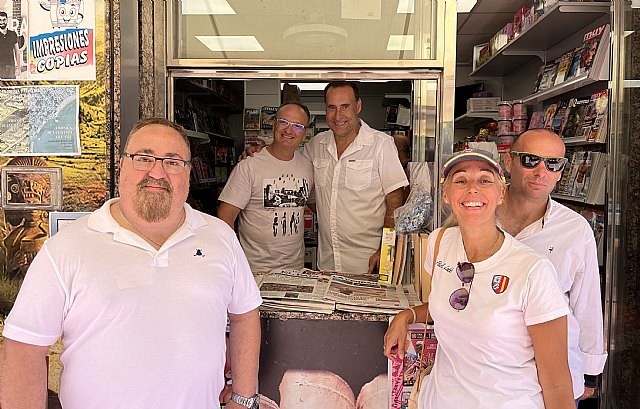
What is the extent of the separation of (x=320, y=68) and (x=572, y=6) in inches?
84.7

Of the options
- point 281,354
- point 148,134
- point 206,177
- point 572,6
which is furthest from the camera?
point 206,177

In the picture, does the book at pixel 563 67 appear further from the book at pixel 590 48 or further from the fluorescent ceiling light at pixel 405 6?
the fluorescent ceiling light at pixel 405 6

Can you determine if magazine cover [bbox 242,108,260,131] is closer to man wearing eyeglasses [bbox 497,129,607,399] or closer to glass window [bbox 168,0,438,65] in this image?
glass window [bbox 168,0,438,65]

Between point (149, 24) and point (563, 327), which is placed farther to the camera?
point (149, 24)

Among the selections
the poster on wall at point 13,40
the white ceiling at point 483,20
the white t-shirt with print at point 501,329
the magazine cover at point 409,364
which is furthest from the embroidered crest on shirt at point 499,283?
the white ceiling at point 483,20

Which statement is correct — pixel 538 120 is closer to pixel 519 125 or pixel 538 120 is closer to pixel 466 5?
pixel 519 125

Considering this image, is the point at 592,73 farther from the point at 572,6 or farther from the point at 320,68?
the point at 320,68

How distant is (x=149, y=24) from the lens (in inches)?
111

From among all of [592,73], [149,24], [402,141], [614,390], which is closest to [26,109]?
[149,24]

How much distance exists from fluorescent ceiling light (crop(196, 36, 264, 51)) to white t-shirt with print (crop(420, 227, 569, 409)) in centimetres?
173

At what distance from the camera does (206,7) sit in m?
2.96

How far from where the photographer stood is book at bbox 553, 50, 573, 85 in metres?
4.15

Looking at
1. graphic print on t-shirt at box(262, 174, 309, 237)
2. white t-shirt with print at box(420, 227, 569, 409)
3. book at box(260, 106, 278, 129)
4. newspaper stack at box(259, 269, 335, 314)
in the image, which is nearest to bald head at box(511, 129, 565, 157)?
white t-shirt with print at box(420, 227, 569, 409)

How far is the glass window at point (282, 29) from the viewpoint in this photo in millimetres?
2934
